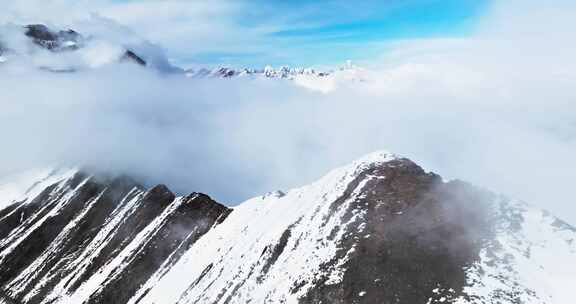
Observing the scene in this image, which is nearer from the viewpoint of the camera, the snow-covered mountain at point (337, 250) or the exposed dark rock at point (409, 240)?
the snow-covered mountain at point (337, 250)

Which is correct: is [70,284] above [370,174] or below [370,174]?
below

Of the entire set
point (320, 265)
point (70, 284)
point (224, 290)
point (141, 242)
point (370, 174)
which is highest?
point (370, 174)

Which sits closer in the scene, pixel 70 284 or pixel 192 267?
pixel 192 267

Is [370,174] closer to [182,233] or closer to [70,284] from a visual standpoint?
[182,233]

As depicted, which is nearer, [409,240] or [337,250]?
[409,240]

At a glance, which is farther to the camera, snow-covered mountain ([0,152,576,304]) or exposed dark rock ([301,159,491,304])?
exposed dark rock ([301,159,491,304])

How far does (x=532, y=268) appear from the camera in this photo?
5538cm

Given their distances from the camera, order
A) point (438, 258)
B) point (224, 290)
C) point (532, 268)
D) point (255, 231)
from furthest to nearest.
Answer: point (255, 231), point (224, 290), point (438, 258), point (532, 268)

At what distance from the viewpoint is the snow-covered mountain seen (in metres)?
56.0

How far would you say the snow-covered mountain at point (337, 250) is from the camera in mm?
55969

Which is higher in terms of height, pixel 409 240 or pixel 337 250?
pixel 409 240

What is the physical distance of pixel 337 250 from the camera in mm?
66312

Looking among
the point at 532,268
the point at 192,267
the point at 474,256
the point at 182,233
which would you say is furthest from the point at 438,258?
the point at 182,233

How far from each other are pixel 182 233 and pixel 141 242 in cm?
1049
